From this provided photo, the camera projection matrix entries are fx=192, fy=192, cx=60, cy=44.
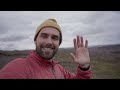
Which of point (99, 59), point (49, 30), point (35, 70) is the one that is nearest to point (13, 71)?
point (35, 70)

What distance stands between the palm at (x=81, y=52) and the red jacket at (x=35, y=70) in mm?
95

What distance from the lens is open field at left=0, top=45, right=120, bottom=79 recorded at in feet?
6.70

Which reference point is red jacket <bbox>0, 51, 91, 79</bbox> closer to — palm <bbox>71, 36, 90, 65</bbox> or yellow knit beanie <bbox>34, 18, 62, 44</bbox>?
palm <bbox>71, 36, 90, 65</bbox>

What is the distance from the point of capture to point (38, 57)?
6.29 feet

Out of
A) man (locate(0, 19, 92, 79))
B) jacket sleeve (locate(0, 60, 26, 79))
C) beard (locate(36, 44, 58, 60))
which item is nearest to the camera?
jacket sleeve (locate(0, 60, 26, 79))

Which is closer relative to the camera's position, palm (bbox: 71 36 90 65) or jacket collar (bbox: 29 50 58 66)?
jacket collar (bbox: 29 50 58 66)

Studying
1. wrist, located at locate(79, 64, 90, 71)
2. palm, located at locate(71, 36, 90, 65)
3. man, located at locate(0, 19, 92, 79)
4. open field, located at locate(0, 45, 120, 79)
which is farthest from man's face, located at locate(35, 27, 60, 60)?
wrist, located at locate(79, 64, 90, 71)

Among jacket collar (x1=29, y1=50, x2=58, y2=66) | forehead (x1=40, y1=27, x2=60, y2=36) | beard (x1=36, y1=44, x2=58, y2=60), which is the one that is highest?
forehead (x1=40, y1=27, x2=60, y2=36)

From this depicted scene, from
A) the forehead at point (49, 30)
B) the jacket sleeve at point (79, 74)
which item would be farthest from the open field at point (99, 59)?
the forehead at point (49, 30)

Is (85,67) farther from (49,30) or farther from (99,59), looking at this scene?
(49,30)

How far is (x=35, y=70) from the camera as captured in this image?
1.84 meters

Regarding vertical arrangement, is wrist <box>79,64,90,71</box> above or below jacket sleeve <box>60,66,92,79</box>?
above
